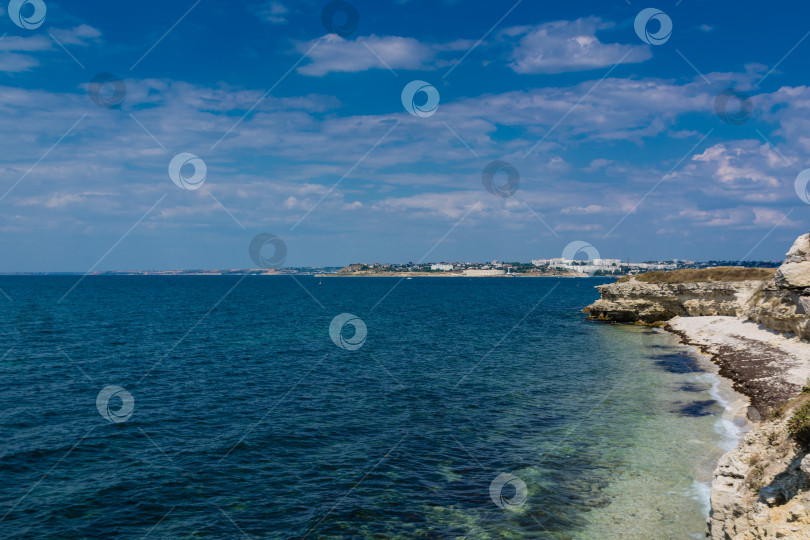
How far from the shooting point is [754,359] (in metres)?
39.3

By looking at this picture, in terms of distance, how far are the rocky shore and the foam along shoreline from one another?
7 centimetres

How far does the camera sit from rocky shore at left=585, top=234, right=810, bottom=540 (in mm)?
11016

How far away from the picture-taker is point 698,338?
55.8 metres
